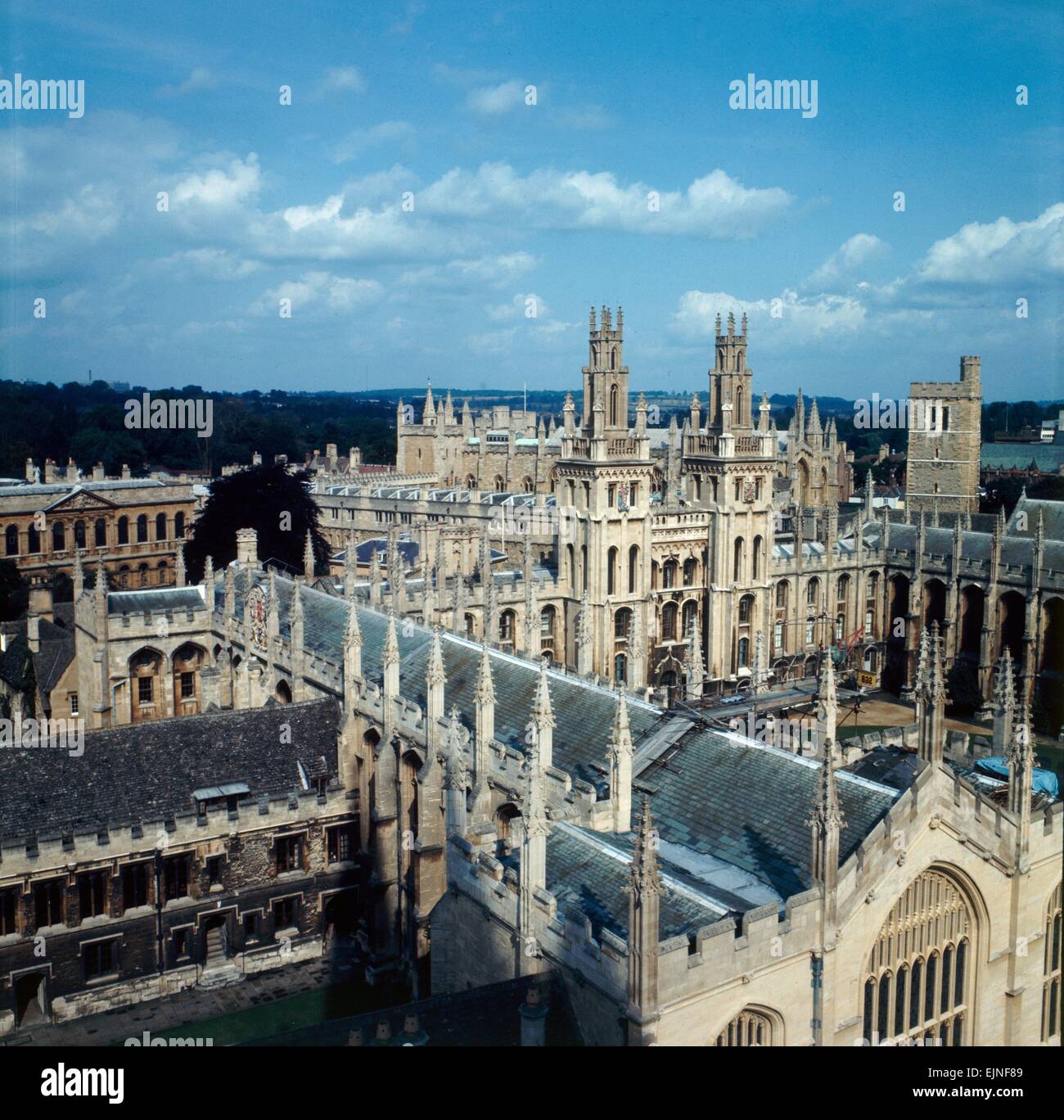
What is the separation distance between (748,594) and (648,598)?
6.37 meters

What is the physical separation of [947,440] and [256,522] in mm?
42832

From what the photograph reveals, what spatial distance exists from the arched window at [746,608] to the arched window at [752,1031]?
3850cm

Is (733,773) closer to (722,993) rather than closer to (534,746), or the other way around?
(534,746)

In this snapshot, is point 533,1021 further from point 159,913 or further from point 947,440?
point 947,440

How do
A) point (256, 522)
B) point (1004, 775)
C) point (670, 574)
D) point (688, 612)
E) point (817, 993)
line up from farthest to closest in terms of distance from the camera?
1. point (256, 522)
2. point (688, 612)
3. point (670, 574)
4. point (1004, 775)
5. point (817, 993)

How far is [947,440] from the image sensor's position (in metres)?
70.2

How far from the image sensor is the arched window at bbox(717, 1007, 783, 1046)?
15719 millimetres

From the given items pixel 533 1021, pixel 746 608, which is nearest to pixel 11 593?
pixel 746 608

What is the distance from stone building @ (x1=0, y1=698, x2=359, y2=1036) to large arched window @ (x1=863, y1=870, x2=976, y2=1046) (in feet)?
49.0

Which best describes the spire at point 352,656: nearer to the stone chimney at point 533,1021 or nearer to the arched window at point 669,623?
the stone chimney at point 533,1021

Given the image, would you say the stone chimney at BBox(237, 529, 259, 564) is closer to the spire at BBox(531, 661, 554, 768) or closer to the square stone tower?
the spire at BBox(531, 661, 554, 768)

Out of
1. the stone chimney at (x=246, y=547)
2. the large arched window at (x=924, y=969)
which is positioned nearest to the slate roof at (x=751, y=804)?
the large arched window at (x=924, y=969)

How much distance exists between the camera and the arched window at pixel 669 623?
52375 mm
